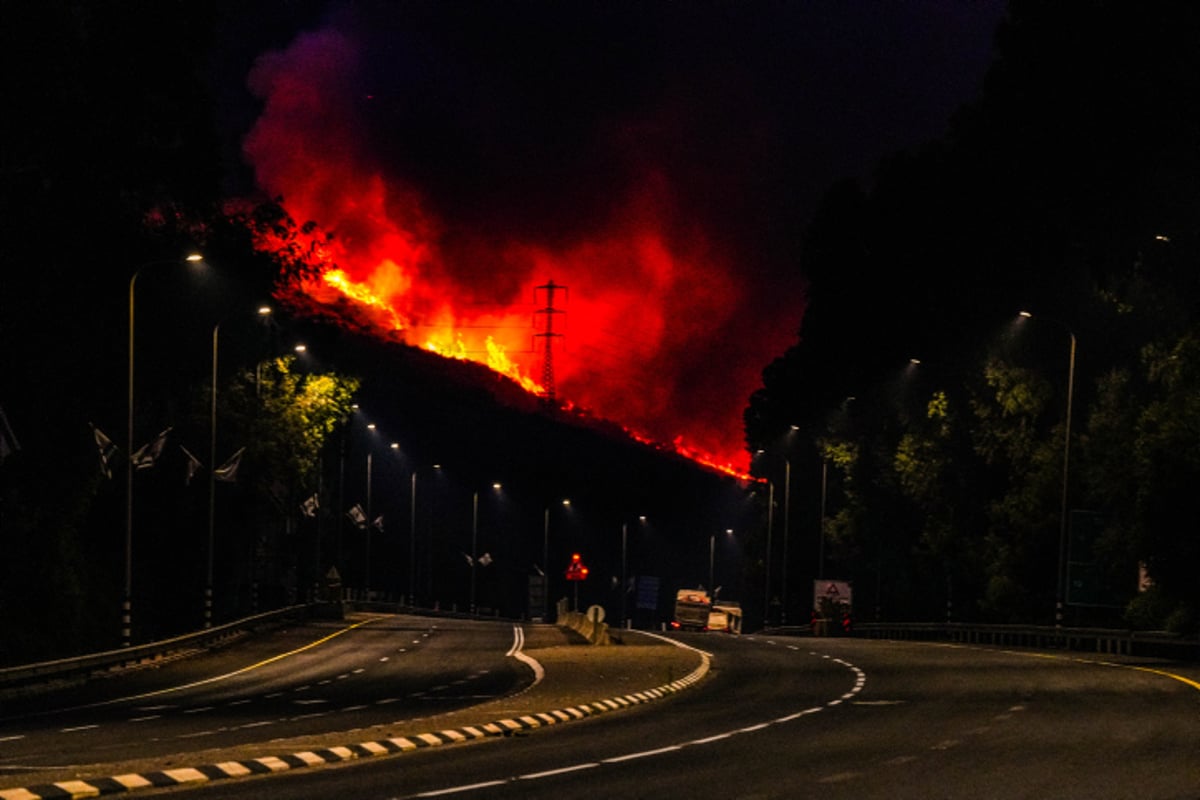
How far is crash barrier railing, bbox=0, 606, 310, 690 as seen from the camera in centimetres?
3934

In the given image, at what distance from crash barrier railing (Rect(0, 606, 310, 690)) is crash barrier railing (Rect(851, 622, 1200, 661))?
26485 mm

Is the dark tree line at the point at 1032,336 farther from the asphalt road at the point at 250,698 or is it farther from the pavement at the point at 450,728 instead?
the asphalt road at the point at 250,698

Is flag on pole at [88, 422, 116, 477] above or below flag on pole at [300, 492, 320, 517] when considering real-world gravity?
above

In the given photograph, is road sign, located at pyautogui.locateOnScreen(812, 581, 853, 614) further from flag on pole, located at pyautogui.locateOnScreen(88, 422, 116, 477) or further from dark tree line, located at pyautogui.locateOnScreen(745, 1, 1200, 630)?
flag on pole, located at pyautogui.locateOnScreen(88, 422, 116, 477)

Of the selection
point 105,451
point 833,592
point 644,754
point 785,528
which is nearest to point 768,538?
point 785,528

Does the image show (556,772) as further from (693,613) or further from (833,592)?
(693,613)

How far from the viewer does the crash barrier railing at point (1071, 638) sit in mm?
54062

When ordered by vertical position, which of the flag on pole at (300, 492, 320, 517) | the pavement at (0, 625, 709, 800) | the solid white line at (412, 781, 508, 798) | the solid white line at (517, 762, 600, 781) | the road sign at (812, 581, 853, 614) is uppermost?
the flag on pole at (300, 492, 320, 517)

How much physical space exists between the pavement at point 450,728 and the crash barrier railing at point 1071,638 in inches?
562

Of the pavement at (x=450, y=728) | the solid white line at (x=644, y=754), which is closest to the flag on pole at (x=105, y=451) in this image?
the pavement at (x=450, y=728)

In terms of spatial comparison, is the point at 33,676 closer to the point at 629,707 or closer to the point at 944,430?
the point at 629,707

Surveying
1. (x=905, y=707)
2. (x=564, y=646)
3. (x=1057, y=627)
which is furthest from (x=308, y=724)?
(x=1057, y=627)

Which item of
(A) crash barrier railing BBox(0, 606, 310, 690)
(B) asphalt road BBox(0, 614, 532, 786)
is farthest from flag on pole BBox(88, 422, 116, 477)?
(B) asphalt road BBox(0, 614, 532, 786)

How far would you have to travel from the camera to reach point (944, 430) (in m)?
85.7
